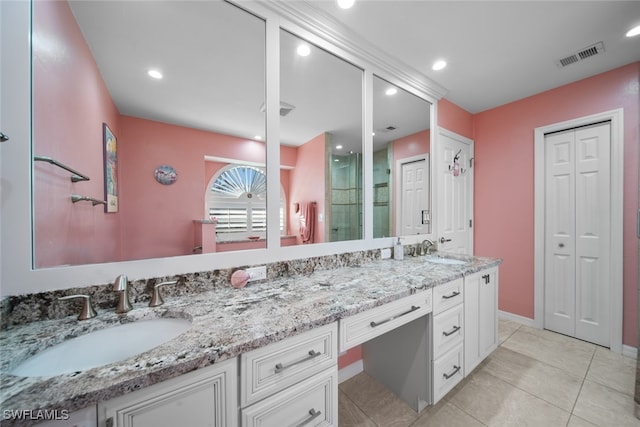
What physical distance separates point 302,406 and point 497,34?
2620 millimetres

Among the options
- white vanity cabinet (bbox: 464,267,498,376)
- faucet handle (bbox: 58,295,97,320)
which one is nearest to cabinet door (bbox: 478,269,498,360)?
white vanity cabinet (bbox: 464,267,498,376)

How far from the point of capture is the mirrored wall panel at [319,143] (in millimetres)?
1473

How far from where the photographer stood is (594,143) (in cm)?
217

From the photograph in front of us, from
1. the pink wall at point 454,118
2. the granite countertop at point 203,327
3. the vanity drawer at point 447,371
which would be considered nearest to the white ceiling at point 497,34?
the pink wall at point 454,118

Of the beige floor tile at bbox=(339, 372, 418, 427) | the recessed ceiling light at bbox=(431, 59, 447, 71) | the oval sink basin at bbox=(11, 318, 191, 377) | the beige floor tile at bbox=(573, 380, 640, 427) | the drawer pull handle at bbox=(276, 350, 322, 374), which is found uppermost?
the recessed ceiling light at bbox=(431, 59, 447, 71)

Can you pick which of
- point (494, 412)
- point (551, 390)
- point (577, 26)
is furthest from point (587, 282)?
point (577, 26)

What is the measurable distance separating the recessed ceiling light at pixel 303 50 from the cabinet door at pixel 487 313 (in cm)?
210

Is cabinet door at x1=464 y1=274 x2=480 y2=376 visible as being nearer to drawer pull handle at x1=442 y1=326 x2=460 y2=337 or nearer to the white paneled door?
drawer pull handle at x1=442 y1=326 x2=460 y2=337

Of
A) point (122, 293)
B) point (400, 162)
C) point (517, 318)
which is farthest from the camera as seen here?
point (517, 318)

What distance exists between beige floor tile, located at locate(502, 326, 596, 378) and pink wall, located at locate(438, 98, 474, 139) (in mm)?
2332

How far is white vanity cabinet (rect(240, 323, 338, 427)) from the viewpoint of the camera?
0.73 metres

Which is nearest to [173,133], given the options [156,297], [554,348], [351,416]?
[156,297]

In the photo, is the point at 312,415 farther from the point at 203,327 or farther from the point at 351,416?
the point at 351,416

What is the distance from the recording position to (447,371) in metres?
1.47
